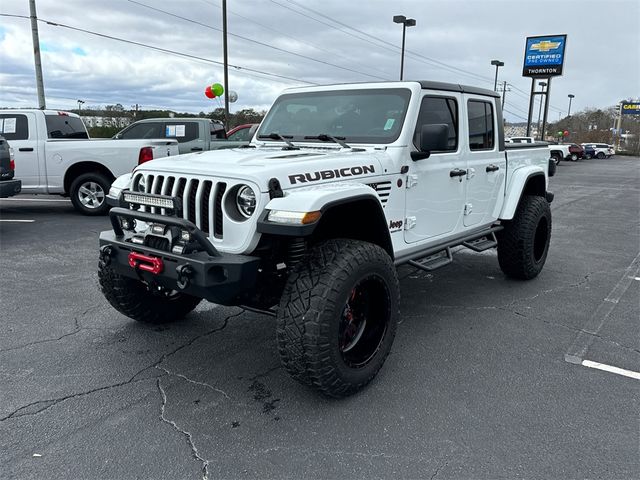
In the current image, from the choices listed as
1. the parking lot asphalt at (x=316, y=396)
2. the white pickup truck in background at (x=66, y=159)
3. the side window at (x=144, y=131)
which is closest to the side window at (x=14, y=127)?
the white pickup truck in background at (x=66, y=159)

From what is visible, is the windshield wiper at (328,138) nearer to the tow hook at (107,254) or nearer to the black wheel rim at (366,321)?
the black wheel rim at (366,321)

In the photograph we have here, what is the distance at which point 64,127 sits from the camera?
10.1 m

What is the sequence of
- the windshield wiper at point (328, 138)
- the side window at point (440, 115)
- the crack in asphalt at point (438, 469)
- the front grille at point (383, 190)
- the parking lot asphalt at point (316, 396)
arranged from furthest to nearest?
1. the side window at point (440, 115)
2. the windshield wiper at point (328, 138)
3. the front grille at point (383, 190)
4. the parking lot asphalt at point (316, 396)
5. the crack in asphalt at point (438, 469)

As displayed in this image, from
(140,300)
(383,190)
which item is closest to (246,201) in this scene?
(383,190)

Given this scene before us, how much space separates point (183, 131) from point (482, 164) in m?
8.48

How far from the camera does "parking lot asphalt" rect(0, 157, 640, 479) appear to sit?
2.63m

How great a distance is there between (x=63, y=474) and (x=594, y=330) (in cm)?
410

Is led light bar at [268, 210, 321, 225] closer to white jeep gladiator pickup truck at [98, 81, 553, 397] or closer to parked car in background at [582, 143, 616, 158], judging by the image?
white jeep gladiator pickup truck at [98, 81, 553, 397]

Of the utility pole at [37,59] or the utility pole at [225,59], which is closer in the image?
the utility pole at [37,59]

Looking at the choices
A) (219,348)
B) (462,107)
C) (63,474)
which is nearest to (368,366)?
(219,348)

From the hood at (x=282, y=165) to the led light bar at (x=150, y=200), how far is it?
0.24 metres

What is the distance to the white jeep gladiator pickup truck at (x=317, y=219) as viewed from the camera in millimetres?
2936

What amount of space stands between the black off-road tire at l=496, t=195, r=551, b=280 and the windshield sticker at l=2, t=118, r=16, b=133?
859 centimetres

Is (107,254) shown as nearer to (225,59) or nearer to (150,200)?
(150,200)
